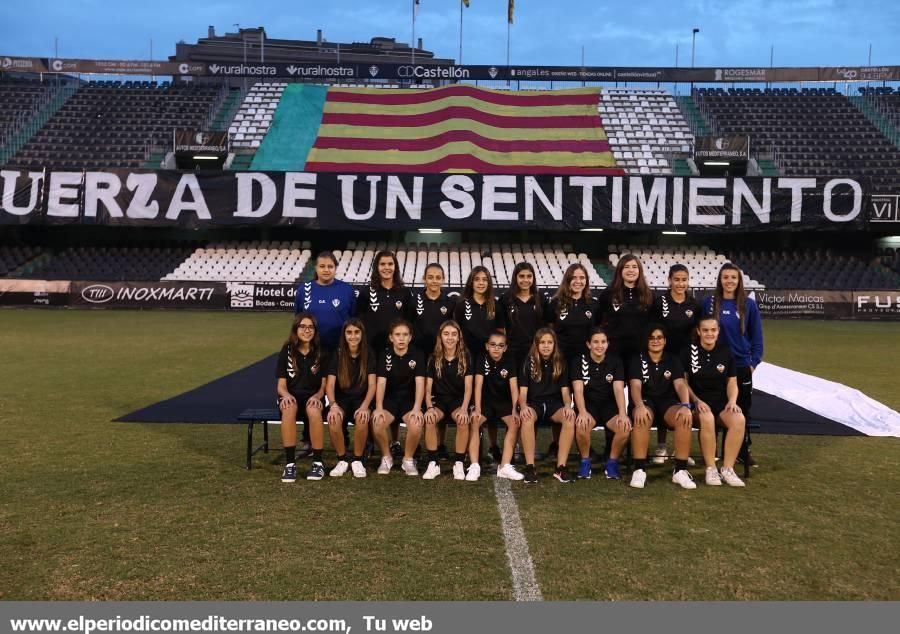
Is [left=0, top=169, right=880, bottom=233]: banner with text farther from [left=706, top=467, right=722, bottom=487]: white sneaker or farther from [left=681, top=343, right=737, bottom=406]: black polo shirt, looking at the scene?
[left=706, top=467, right=722, bottom=487]: white sneaker

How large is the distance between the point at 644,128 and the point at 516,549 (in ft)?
104

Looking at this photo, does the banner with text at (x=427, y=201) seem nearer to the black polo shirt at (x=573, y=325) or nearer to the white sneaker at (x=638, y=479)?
the black polo shirt at (x=573, y=325)

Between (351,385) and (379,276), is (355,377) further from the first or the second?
(379,276)

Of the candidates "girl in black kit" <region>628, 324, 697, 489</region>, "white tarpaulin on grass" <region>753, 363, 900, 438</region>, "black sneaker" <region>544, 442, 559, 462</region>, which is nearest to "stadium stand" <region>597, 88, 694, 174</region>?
"white tarpaulin on grass" <region>753, 363, 900, 438</region>

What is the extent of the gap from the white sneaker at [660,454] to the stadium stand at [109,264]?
20928 millimetres

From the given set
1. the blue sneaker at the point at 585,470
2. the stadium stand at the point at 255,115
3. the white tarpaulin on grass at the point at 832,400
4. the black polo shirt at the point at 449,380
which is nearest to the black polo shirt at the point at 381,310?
the black polo shirt at the point at 449,380

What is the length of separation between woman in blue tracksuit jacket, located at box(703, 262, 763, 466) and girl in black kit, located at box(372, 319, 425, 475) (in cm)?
267

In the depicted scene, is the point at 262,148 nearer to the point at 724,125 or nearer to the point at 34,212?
→ the point at 34,212

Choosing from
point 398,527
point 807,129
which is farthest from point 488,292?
point 807,129

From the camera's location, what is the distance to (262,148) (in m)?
31.0

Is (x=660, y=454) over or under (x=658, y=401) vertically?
under

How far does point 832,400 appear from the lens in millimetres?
8445
